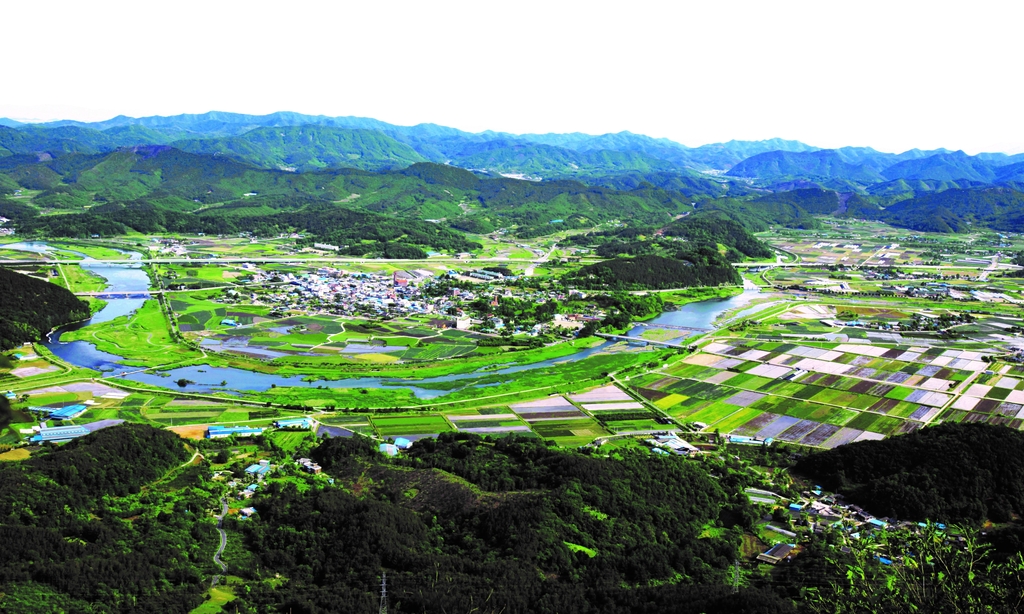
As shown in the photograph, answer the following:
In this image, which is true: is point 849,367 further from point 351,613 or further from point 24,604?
point 24,604

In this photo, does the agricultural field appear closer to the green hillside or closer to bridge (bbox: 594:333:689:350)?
bridge (bbox: 594:333:689:350)

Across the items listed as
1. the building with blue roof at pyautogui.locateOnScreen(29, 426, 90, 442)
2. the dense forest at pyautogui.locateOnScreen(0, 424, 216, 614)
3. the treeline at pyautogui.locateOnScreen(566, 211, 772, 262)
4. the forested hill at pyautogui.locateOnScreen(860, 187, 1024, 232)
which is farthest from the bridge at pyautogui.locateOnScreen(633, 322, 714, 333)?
the forested hill at pyautogui.locateOnScreen(860, 187, 1024, 232)

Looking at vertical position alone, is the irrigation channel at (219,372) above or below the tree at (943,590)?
below

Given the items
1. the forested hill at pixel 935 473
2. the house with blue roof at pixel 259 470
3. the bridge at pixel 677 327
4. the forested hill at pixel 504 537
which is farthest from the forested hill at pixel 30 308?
the forested hill at pixel 935 473

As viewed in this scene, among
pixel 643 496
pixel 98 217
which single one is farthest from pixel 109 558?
pixel 98 217

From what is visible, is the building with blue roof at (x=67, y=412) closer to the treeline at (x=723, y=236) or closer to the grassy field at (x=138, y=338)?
the grassy field at (x=138, y=338)

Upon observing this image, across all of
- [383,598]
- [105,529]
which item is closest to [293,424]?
[105,529]
